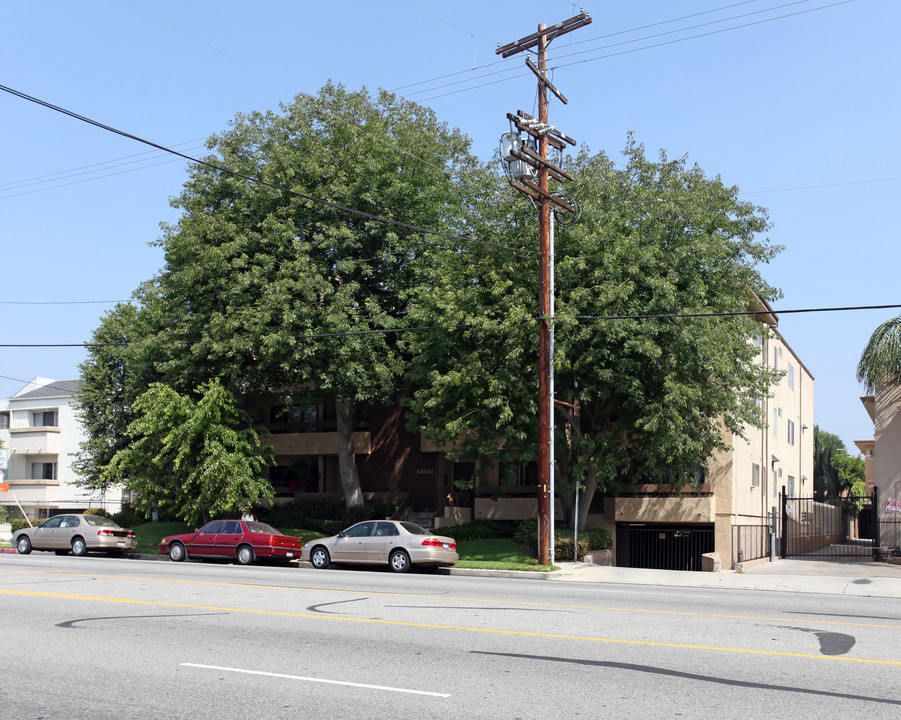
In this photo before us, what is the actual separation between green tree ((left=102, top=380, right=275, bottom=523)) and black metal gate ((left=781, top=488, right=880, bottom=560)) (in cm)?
1874

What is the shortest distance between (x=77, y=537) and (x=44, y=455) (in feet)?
99.4

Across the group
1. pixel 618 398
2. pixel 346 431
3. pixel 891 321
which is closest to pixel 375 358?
pixel 346 431

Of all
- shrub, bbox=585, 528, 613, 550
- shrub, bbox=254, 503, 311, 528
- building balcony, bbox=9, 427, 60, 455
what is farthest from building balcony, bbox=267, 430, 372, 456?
building balcony, bbox=9, 427, 60, 455

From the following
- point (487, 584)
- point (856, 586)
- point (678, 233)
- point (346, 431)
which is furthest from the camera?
point (346, 431)

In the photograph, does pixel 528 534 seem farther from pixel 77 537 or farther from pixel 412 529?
pixel 77 537

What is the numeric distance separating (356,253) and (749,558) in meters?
17.2

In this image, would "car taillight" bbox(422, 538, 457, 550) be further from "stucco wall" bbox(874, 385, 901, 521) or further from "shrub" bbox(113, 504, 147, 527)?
"shrub" bbox(113, 504, 147, 527)

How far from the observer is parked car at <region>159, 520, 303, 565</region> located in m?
27.1

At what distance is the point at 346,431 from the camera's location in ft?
116

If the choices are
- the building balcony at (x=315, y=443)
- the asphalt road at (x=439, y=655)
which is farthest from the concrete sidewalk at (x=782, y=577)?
the building balcony at (x=315, y=443)

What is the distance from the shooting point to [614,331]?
77.3 feet

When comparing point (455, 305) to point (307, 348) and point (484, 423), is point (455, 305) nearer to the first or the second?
point (484, 423)

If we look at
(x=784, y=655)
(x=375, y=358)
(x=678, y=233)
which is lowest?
(x=784, y=655)

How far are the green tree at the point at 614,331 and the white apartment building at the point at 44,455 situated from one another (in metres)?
37.5
